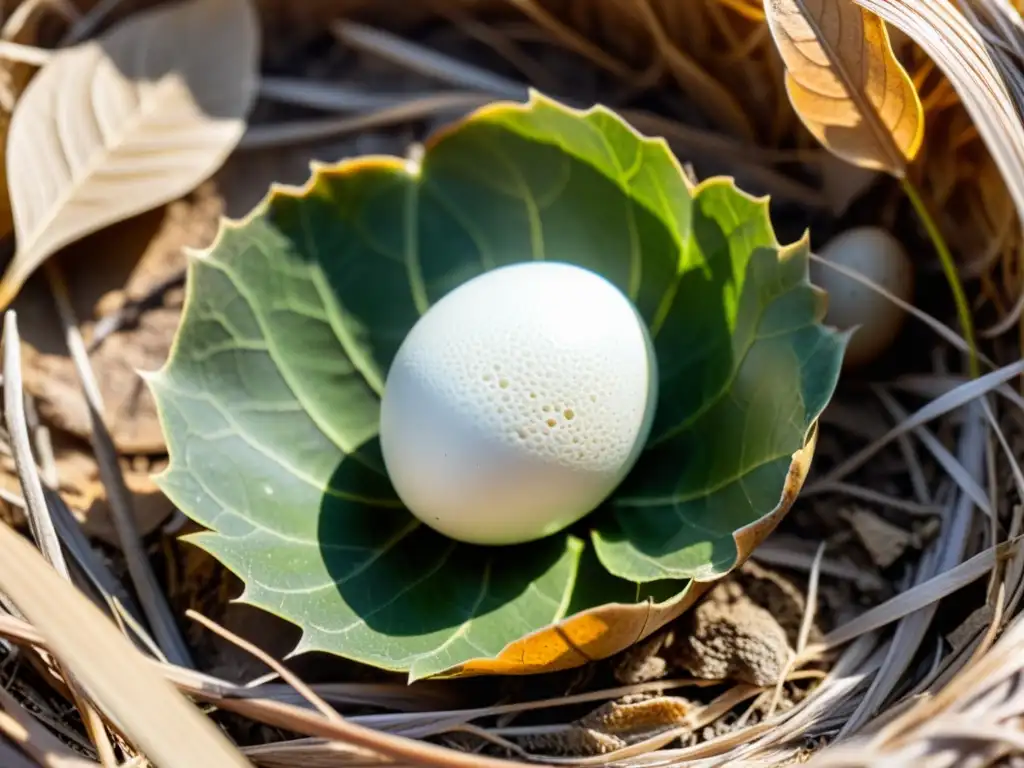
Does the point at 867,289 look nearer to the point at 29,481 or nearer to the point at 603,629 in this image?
the point at 603,629

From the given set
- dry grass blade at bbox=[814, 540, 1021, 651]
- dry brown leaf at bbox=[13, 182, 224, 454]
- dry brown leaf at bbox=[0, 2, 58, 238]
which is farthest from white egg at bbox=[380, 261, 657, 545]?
dry brown leaf at bbox=[0, 2, 58, 238]

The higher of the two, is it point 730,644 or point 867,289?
point 867,289

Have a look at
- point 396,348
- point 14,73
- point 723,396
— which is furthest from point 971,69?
point 14,73

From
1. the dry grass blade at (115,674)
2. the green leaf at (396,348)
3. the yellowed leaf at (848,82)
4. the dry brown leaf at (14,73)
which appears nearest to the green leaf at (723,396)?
the green leaf at (396,348)

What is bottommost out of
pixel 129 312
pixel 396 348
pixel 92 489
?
pixel 92 489

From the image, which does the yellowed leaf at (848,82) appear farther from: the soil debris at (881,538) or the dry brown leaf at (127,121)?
the dry brown leaf at (127,121)

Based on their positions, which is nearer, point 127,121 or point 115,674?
point 115,674
